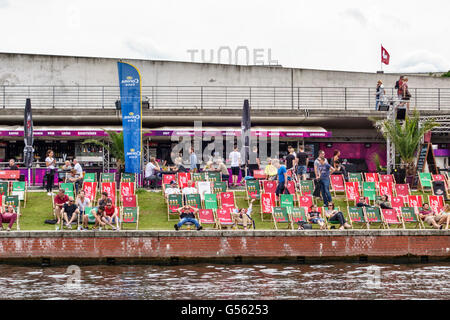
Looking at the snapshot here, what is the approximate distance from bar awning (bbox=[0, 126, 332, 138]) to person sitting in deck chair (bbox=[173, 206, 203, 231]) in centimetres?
1123

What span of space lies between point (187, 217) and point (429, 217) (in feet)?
21.4

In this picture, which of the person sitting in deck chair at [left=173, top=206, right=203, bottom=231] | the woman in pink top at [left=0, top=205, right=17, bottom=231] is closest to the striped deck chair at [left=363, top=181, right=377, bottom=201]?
the person sitting in deck chair at [left=173, top=206, right=203, bottom=231]

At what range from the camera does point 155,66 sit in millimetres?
33969

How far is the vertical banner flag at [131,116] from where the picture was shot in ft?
73.4

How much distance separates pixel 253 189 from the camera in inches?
850

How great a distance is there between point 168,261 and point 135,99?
23.2 feet

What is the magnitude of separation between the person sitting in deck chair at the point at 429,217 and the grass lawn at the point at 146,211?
52 cm

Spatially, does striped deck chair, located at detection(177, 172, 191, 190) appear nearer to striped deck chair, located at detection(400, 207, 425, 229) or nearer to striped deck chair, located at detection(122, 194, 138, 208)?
striped deck chair, located at detection(122, 194, 138, 208)

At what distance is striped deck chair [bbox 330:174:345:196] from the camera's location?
22734 millimetres
